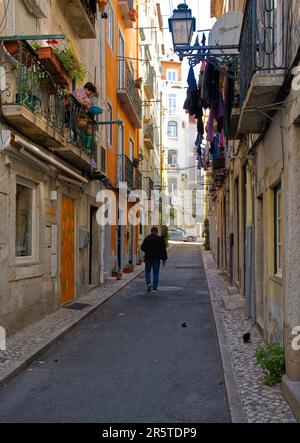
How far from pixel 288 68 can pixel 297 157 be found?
108cm

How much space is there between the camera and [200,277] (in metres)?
19.5

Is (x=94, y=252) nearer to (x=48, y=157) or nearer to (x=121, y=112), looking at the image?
(x=48, y=157)

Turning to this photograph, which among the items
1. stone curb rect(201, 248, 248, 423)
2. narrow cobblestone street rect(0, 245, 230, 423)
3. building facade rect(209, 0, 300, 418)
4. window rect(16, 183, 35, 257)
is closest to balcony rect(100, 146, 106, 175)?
narrow cobblestone street rect(0, 245, 230, 423)

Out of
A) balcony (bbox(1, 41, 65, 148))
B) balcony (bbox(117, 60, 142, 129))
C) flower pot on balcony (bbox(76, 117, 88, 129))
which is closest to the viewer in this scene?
balcony (bbox(1, 41, 65, 148))

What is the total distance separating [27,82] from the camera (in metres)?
8.66

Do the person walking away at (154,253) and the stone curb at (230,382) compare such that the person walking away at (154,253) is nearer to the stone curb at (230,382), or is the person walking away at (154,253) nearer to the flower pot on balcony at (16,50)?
the stone curb at (230,382)

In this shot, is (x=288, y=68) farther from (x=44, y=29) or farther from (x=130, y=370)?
(x=44, y=29)

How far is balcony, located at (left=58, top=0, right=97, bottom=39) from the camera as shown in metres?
11.7

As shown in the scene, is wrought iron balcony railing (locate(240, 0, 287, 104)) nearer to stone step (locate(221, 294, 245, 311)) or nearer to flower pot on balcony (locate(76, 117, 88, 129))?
stone step (locate(221, 294, 245, 311))

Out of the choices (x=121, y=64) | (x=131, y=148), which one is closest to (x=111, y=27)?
(x=121, y=64)

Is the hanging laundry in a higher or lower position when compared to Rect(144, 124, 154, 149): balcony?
lower

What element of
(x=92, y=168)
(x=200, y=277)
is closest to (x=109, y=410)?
(x=92, y=168)

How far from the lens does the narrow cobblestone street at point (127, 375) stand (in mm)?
5086

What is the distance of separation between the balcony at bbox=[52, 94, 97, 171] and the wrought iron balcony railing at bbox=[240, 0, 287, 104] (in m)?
4.75
